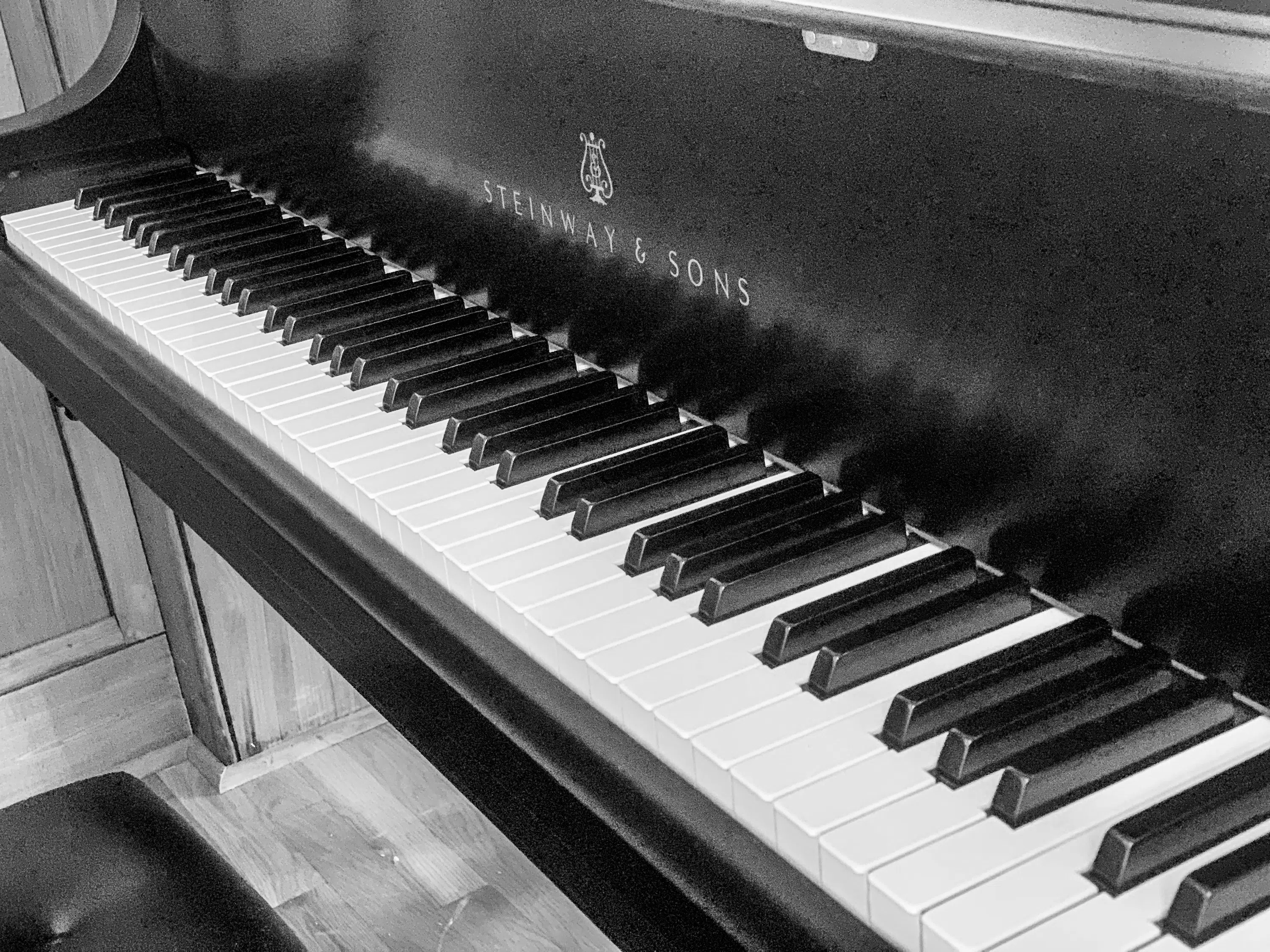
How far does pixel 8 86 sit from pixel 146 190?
414mm

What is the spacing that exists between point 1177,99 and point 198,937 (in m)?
0.99

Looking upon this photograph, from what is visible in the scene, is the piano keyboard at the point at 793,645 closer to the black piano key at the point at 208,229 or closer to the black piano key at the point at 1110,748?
the black piano key at the point at 1110,748

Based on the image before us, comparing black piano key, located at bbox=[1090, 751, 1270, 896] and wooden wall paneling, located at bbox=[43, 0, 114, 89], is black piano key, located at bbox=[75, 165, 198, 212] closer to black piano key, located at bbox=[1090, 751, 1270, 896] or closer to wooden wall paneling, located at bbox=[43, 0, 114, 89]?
wooden wall paneling, located at bbox=[43, 0, 114, 89]

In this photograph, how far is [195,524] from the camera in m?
1.33

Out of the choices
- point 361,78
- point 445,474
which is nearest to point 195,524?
point 445,474

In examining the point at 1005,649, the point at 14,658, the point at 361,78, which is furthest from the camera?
the point at 14,658

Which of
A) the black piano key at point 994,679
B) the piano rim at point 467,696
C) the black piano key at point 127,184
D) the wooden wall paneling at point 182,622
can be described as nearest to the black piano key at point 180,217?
the black piano key at point 127,184

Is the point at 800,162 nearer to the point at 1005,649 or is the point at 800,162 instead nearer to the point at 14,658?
the point at 1005,649

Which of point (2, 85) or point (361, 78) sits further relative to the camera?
point (2, 85)

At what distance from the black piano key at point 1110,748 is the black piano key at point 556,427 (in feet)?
1.71

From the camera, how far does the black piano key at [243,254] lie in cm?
155

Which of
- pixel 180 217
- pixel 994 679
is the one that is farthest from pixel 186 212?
pixel 994 679

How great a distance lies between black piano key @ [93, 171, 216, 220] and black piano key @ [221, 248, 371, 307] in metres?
0.34

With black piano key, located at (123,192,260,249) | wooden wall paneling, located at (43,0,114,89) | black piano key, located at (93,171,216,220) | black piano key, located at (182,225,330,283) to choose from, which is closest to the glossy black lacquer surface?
black piano key, located at (182,225,330,283)
